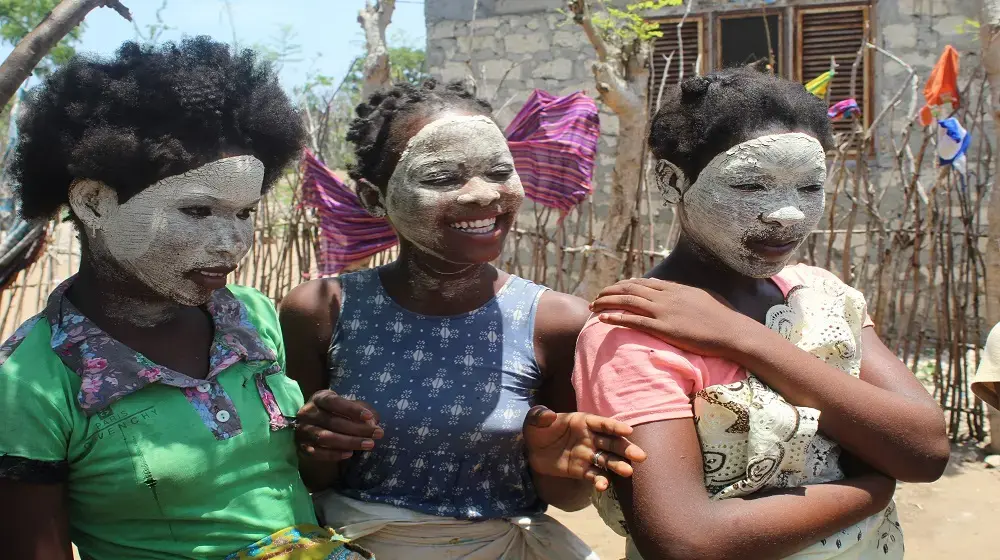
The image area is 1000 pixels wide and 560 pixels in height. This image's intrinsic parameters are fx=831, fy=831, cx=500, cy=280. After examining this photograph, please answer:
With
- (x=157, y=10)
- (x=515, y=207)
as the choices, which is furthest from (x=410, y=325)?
(x=157, y=10)

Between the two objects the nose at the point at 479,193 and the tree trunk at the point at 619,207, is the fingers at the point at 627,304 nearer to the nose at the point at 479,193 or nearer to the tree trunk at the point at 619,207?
the nose at the point at 479,193

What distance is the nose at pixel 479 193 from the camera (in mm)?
1989

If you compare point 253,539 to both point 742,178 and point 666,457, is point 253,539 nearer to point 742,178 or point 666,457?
point 666,457

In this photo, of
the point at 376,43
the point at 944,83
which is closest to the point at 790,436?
the point at 376,43

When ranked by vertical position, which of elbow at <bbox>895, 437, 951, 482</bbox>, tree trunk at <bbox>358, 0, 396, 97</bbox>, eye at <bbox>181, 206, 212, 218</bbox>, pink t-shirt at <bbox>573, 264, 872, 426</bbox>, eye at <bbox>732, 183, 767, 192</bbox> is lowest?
elbow at <bbox>895, 437, 951, 482</bbox>

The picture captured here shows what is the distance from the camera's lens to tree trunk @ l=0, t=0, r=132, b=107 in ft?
6.63

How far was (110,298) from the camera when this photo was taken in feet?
5.60

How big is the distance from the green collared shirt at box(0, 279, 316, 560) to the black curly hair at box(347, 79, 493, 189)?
2.04 ft

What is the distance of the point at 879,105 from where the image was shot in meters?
7.24

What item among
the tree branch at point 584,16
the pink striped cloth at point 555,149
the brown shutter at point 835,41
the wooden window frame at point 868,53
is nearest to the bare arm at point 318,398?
the pink striped cloth at point 555,149

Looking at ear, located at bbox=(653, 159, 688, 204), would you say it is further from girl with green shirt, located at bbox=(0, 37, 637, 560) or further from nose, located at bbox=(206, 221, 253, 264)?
nose, located at bbox=(206, 221, 253, 264)

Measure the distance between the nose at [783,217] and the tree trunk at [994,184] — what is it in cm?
361

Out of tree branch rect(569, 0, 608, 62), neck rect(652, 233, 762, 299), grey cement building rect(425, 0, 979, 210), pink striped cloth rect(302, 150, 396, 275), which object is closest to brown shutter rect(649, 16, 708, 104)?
grey cement building rect(425, 0, 979, 210)

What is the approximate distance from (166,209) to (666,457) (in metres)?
1.10
